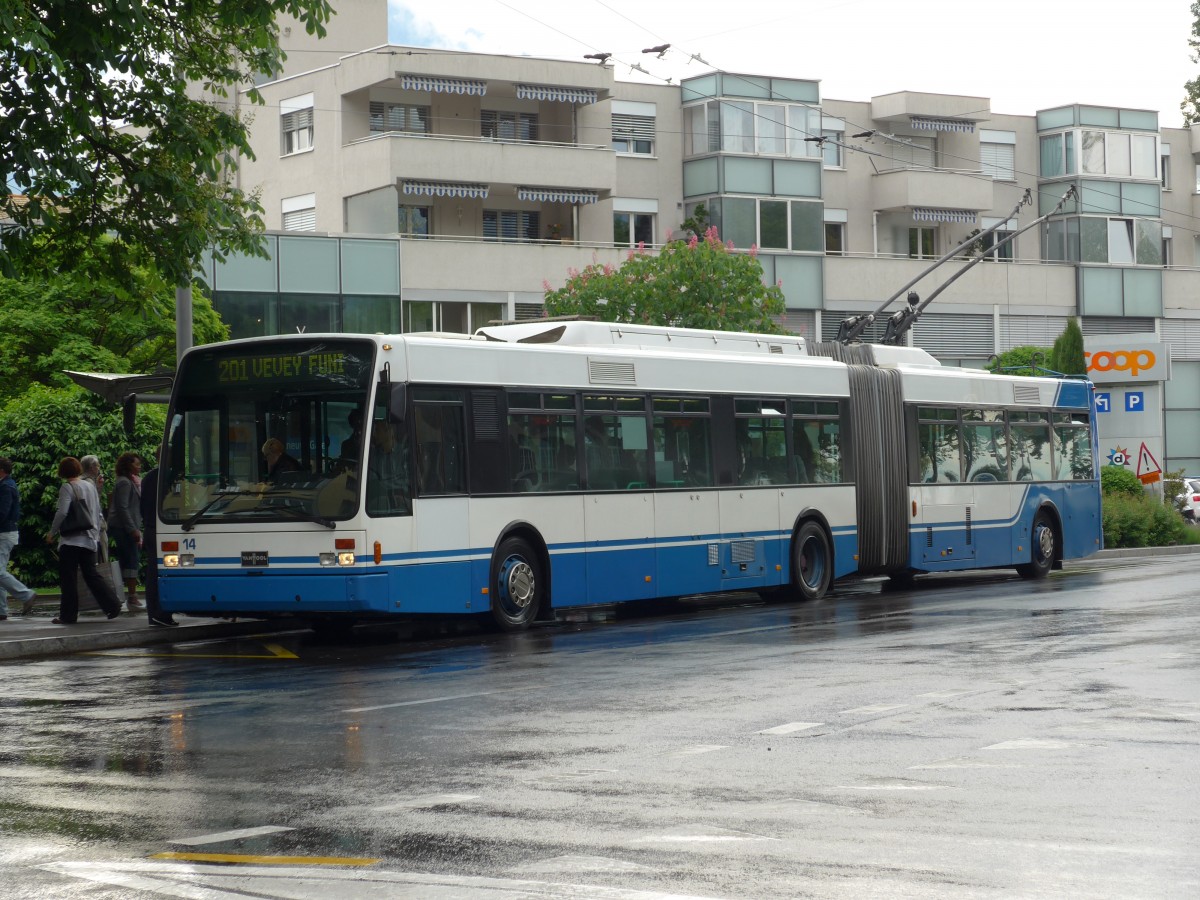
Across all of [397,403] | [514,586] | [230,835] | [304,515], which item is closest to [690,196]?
[514,586]

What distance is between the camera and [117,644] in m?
17.9

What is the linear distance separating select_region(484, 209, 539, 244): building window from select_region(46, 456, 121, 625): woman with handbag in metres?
30.6

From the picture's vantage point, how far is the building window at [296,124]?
160 ft

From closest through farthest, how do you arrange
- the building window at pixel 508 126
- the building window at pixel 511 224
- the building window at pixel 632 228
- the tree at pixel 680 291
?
the tree at pixel 680 291 → the building window at pixel 508 126 → the building window at pixel 511 224 → the building window at pixel 632 228

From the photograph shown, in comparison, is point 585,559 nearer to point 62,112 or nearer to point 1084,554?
point 62,112

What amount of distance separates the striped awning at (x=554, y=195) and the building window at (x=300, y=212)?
5372mm

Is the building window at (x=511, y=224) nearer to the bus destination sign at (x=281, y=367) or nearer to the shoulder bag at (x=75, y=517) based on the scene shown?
the shoulder bag at (x=75, y=517)

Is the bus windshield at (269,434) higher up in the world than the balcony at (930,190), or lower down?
lower down

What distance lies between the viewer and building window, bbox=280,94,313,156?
160 feet

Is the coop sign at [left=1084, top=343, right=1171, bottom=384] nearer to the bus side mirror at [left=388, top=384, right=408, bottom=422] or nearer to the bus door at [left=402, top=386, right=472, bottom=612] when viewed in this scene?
the bus door at [left=402, top=386, right=472, bottom=612]

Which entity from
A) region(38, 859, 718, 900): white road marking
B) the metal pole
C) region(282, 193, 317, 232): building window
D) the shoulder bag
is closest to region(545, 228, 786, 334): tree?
region(282, 193, 317, 232): building window

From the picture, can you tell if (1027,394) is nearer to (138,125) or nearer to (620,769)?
(138,125)

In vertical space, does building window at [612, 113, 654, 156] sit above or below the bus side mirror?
above

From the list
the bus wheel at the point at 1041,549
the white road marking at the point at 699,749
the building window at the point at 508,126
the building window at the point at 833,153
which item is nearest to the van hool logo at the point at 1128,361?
the building window at the point at 833,153
